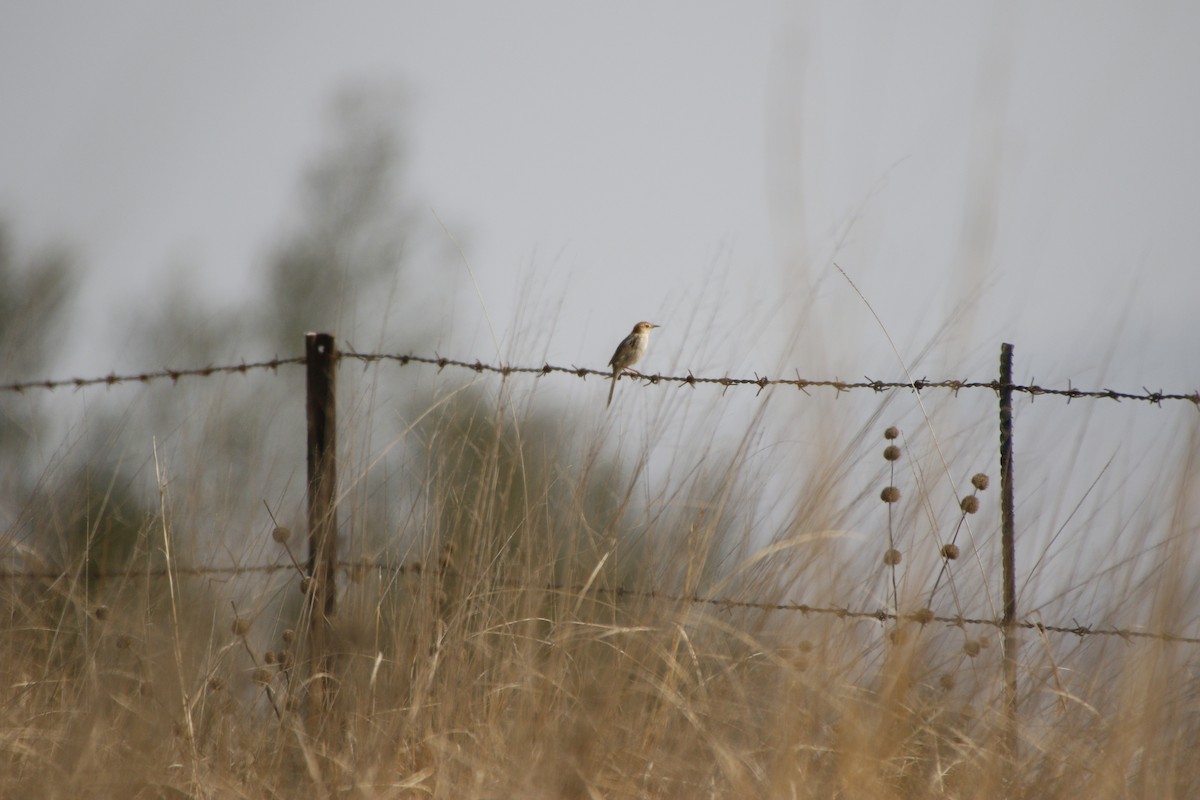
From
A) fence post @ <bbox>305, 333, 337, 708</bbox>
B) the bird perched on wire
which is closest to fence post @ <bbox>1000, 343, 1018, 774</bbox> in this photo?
fence post @ <bbox>305, 333, 337, 708</bbox>

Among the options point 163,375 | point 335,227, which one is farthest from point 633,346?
point 335,227

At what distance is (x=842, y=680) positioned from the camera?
85.3 inches

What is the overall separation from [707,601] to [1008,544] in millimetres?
692

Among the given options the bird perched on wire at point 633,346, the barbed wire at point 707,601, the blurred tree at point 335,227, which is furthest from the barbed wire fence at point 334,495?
the blurred tree at point 335,227

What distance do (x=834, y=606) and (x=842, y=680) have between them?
20 cm

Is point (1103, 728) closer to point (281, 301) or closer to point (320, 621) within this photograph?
point (320, 621)

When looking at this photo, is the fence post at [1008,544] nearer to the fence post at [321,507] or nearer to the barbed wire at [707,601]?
the barbed wire at [707,601]

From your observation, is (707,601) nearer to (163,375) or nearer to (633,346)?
(163,375)

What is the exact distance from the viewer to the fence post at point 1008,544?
229 centimetres

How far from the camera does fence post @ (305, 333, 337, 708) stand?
9.27ft

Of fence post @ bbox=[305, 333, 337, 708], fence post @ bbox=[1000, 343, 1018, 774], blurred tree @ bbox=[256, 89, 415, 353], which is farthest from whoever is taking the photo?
blurred tree @ bbox=[256, 89, 415, 353]

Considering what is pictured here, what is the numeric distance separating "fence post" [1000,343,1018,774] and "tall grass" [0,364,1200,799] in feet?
0.10

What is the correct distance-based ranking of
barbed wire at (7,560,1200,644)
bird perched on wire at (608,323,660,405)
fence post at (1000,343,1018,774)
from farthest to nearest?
1. bird perched on wire at (608,323,660,405)
2. fence post at (1000,343,1018,774)
3. barbed wire at (7,560,1200,644)

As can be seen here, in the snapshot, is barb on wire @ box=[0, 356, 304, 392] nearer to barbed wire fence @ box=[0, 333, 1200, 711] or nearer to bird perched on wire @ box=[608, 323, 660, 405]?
barbed wire fence @ box=[0, 333, 1200, 711]
